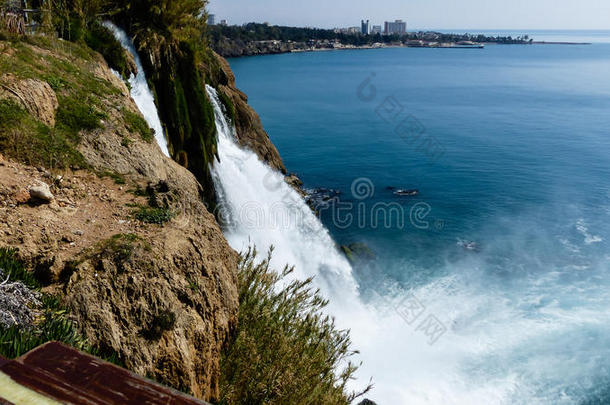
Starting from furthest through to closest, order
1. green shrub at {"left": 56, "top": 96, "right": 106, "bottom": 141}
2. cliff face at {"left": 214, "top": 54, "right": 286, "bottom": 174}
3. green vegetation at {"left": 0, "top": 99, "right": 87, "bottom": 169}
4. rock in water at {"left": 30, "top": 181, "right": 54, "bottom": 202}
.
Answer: cliff face at {"left": 214, "top": 54, "right": 286, "bottom": 174} → green shrub at {"left": 56, "top": 96, "right": 106, "bottom": 141} → green vegetation at {"left": 0, "top": 99, "right": 87, "bottom": 169} → rock in water at {"left": 30, "top": 181, "right": 54, "bottom": 202}

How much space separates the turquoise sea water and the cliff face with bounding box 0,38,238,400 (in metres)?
9.74

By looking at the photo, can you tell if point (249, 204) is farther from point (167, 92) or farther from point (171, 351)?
point (171, 351)

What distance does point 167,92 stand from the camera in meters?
16.5

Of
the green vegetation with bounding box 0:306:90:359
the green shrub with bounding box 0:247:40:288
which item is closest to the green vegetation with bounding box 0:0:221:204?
the green shrub with bounding box 0:247:40:288

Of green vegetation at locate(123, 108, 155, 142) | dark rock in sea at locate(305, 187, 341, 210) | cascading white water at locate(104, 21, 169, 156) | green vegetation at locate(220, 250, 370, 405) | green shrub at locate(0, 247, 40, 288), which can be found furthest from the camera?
dark rock in sea at locate(305, 187, 341, 210)

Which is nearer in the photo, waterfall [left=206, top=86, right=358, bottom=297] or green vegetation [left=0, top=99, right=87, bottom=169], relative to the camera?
green vegetation [left=0, top=99, right=87, bottom=169]

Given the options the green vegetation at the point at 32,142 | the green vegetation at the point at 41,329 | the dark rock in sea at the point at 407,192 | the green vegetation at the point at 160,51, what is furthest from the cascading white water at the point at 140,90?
the dark rock in sea at the point at 407,192

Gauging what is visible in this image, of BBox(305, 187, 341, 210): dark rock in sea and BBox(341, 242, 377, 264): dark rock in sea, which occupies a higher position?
BBox(305, 187, 341, 210): dark rock in sea

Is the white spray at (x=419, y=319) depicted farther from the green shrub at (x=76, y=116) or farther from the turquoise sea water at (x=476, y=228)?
the green shrub at (x=76, y=116)

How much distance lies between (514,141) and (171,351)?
42.7 m

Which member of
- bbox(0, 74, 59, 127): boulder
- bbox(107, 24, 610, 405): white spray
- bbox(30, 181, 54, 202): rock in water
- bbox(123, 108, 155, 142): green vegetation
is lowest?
bbox(107, 24, 610, 405): white spray

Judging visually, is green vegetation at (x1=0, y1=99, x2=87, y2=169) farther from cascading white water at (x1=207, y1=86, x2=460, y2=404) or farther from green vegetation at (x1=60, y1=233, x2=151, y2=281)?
cascading white water at (x1=207, y1=86, x2=460, y2=404)

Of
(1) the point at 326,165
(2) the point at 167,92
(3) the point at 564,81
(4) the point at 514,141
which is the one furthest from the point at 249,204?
(3) the point at 564,81

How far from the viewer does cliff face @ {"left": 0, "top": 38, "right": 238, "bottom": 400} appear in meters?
5.58
